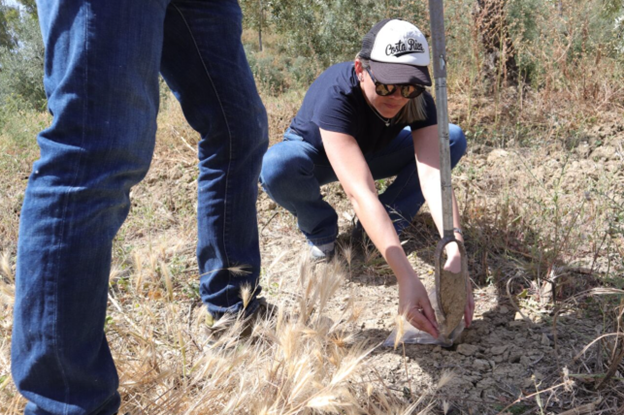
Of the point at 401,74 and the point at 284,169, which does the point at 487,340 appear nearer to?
the point at 401,74

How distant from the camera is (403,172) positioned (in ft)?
9.31

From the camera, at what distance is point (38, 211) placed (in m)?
1.02

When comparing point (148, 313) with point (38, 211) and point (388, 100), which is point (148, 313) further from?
point (388, 100)

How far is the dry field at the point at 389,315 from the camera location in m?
1.46

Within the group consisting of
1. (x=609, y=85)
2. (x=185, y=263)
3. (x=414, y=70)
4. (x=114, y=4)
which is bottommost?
(x=185, y=263)

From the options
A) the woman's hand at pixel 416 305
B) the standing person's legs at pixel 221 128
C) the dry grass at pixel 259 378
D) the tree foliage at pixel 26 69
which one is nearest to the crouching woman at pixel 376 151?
the woman's hand at pixel 416 305

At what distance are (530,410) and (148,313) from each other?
1.24 metres

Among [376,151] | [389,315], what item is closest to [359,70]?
[376,151]

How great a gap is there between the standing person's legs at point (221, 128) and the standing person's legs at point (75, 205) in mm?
443

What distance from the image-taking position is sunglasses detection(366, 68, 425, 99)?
2.04 metres

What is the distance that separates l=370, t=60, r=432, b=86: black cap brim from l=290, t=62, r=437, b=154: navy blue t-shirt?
29cm

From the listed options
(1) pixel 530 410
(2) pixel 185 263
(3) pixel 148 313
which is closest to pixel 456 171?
(2) pixel 185 263

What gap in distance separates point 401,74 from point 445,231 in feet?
2.23

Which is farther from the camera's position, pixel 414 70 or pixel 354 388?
pixel 414 70
